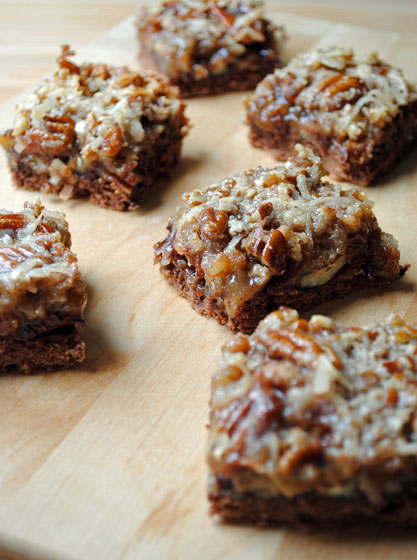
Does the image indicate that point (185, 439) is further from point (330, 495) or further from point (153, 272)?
point (153, 272)

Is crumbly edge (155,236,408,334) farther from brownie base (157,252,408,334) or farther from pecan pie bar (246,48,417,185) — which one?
pecan pie bar (246,48,417,185)

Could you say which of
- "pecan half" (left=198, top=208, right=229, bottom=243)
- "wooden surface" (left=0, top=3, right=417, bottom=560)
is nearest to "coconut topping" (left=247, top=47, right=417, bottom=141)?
"wooden surface" (left=0, top=3, right=417, bottom=560)

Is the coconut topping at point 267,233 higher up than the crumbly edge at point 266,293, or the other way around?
the coconut topping at point 267,233

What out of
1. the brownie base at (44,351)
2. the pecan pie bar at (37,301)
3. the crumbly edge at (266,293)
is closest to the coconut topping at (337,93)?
the crumbly edge at (266,293)

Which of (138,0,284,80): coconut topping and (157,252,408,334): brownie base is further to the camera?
(138,0,284,80): coconut topping

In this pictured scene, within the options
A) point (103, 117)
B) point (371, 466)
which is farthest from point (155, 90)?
point (371, 466)

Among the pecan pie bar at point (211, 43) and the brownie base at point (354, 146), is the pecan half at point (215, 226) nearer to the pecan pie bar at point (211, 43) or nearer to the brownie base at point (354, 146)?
the brownie base at point (354, 146)

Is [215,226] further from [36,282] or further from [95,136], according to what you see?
[95,136]
